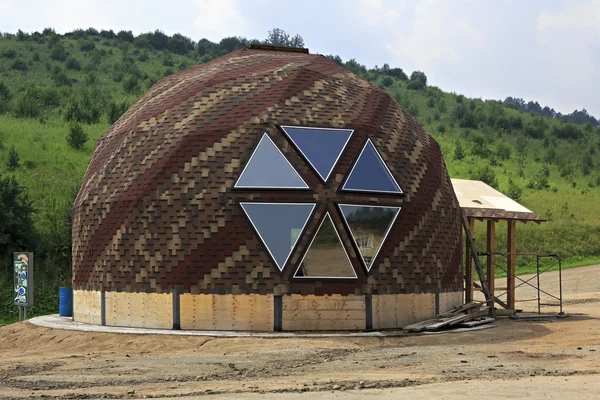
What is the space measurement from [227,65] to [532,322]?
971 centimetres

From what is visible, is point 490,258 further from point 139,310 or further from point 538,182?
point 538,182

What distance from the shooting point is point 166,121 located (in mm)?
20312

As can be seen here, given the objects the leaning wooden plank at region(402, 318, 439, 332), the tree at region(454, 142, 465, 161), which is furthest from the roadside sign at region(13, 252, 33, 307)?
the tree at region(454, 142, 465, 161)

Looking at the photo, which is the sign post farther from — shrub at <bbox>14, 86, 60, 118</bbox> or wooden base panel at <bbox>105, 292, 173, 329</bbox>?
shrub at <bbox>14, 86, 60, 118</bbox>

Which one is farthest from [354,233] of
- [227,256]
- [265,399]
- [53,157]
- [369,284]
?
[53,157]

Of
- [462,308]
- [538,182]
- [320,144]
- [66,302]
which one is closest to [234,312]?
[320,144]

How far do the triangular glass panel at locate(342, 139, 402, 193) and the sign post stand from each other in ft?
28.7

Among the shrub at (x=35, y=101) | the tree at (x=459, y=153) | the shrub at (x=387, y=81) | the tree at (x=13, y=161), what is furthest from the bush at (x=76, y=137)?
the shrub at (x=387, y=81)

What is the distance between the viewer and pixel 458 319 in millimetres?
19938

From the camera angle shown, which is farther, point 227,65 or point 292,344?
point 227,65

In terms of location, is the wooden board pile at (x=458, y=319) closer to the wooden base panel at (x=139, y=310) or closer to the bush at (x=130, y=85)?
the wooden base panel at (x=139, y=310)

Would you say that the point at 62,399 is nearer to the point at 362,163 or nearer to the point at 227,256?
the point at 227,256

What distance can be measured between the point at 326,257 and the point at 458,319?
339 cm

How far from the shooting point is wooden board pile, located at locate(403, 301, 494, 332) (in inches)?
749
